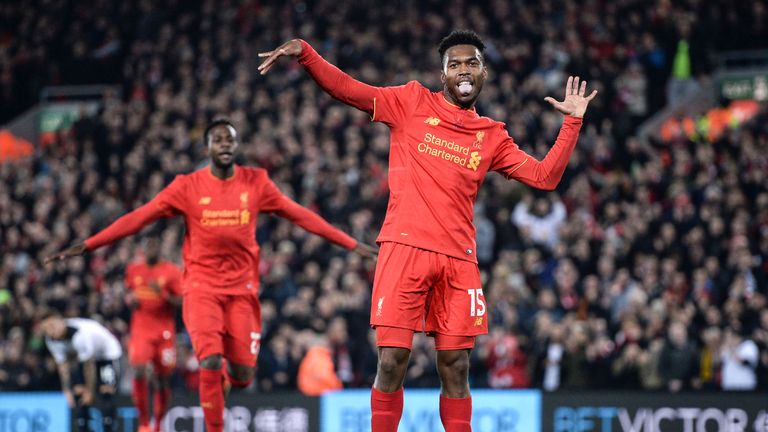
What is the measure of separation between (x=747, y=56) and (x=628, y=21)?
2067 millimetres

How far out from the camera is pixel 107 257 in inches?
784

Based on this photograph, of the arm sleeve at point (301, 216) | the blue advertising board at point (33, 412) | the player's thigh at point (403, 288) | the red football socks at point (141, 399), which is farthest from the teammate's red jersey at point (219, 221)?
the blue advertising board at point (33, 412)

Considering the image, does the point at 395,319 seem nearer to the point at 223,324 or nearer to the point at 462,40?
the point at 462,40

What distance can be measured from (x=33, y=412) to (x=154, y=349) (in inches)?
91.6

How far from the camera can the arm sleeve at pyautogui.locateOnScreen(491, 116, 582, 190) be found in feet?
23.9

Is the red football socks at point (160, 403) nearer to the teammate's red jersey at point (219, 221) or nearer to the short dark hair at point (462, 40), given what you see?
the teammate's red jersey at point (219, 221)

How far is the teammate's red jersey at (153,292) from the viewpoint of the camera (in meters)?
13.6

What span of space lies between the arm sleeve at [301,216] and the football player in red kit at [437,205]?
272 centimetres

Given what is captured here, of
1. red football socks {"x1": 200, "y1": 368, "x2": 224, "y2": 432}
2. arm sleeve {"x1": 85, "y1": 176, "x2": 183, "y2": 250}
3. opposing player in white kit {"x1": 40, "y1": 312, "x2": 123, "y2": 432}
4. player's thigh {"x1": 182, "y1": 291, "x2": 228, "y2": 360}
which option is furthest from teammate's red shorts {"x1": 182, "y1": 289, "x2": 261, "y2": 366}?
opposing player in white kit {"x1": 40, "y1": 312, "x2": 123, "y2": 432}

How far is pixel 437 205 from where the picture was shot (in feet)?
23.9

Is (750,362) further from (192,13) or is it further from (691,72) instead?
(192,13)

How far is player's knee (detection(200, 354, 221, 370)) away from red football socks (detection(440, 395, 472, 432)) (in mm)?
3065

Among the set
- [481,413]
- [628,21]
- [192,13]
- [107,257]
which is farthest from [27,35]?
[481,413]

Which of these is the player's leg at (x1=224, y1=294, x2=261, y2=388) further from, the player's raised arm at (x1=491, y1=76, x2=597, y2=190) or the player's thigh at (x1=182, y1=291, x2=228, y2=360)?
the player's raised arm at (x1=491, y1=76, x2=597, y2=190)
